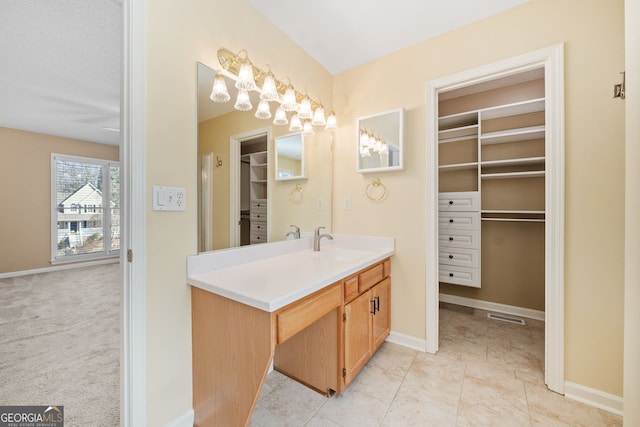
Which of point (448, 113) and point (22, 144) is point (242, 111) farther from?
point (22, 144)

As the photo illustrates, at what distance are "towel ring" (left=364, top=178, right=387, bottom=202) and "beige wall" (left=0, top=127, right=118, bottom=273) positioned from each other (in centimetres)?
587

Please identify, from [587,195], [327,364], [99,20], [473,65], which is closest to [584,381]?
[587,195]

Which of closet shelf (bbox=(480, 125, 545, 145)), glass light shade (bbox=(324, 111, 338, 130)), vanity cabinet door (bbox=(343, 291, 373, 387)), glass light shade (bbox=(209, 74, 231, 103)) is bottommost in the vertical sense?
vanity cabinet door (bbox=(343, 291, 373, 387))

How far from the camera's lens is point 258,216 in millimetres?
1772

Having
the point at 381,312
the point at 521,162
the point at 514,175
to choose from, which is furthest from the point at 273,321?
the point at 521,162

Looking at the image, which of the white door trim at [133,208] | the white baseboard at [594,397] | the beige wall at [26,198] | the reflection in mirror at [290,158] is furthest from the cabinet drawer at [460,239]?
the beige wall at [26,198]

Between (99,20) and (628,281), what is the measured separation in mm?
3467

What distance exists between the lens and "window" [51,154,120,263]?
4645 millimetres

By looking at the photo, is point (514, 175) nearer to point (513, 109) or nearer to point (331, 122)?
point (513, 109)

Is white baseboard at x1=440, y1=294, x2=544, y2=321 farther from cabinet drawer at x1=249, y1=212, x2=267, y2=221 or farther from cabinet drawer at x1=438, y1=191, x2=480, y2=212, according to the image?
cabinet drawer at x1=249, y1=212, x2=267, y2=221

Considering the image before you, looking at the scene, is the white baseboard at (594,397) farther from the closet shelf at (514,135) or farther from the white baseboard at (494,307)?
the closet shelf at (514,135)

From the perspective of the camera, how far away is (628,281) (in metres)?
0.98

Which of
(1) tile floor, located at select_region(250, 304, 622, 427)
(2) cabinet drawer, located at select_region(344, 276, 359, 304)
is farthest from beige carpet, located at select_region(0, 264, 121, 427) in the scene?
(2) cabinet drawer, located at select_region(344, 276, 359, 304)

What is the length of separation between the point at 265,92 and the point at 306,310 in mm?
1374
